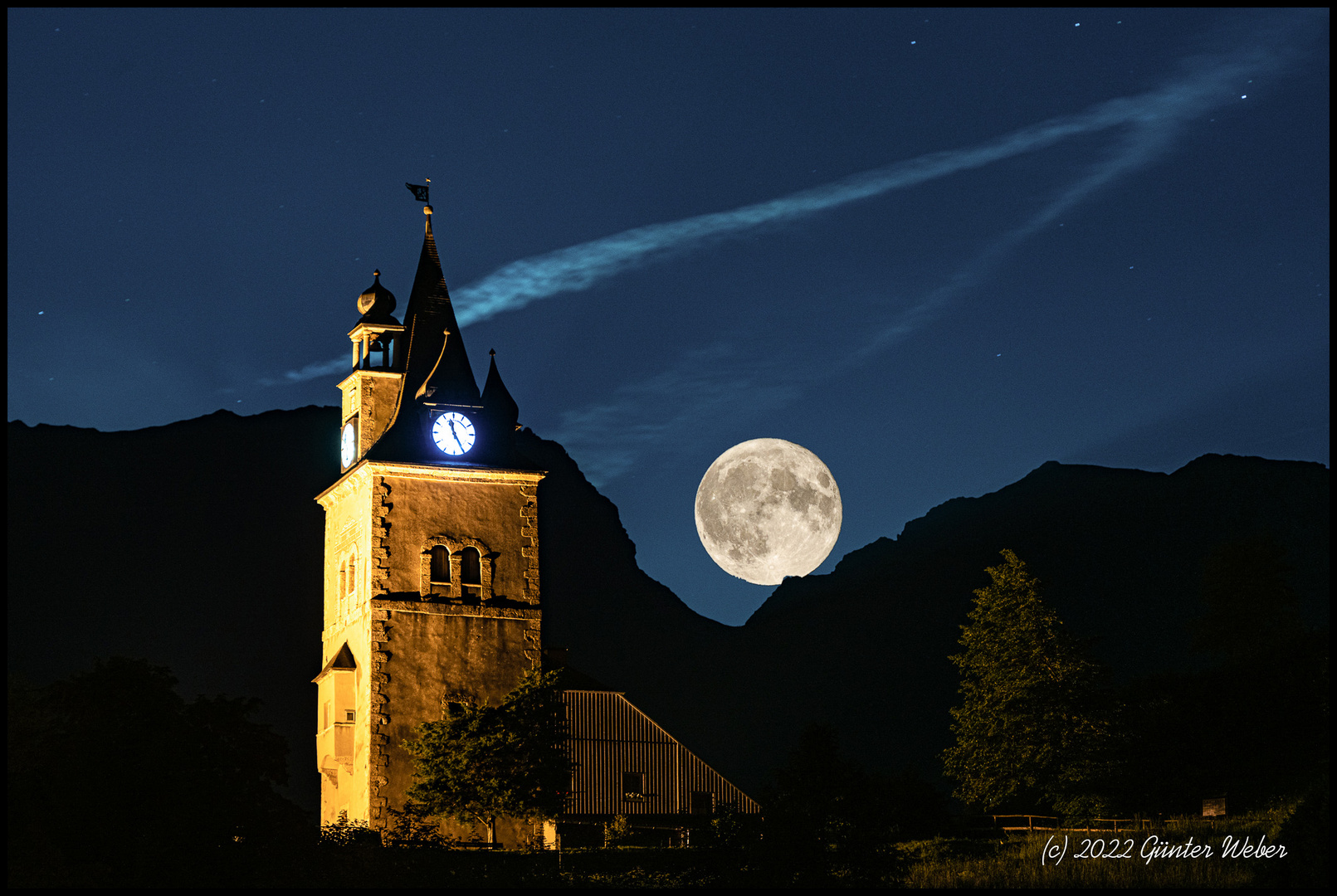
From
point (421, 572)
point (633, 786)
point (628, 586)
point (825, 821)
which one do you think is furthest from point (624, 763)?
point (628, 586)

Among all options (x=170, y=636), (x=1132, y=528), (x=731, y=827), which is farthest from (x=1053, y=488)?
(x=731, y=827)

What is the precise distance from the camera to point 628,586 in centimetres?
16912

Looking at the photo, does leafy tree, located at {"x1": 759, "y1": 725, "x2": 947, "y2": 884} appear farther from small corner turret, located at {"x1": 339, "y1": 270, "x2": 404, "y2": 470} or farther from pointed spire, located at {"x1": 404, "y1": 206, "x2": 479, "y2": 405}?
small corner turret, located at {"x1": 339, "y1": 270, "x2": 404, "y2": 470}

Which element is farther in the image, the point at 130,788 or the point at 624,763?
the point at 624,763

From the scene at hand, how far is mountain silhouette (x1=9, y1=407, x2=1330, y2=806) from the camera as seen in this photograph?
145 metres

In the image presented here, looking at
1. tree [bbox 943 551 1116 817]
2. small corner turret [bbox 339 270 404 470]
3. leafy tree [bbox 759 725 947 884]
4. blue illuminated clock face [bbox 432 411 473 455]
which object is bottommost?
leafy tree [bbox 759 725 947 884]

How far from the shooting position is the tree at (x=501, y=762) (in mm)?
48438

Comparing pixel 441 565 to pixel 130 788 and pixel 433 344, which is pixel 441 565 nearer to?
pixel 433 344

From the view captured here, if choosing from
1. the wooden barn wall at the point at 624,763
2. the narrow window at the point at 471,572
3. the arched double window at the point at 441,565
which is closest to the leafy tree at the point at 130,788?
the arched double window at the point at 441,565

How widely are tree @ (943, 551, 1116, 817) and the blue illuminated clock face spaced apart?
63.0 feet

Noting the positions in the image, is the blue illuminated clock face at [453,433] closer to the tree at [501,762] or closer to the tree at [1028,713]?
the tree at [501,762]

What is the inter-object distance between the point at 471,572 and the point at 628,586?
4514 inches

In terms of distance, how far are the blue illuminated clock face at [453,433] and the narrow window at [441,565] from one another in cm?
350

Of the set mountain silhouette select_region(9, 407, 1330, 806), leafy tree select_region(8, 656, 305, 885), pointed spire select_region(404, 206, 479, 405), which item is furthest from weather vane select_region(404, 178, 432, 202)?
mountain silhouette select_region(9, 407, 1330, 806)
